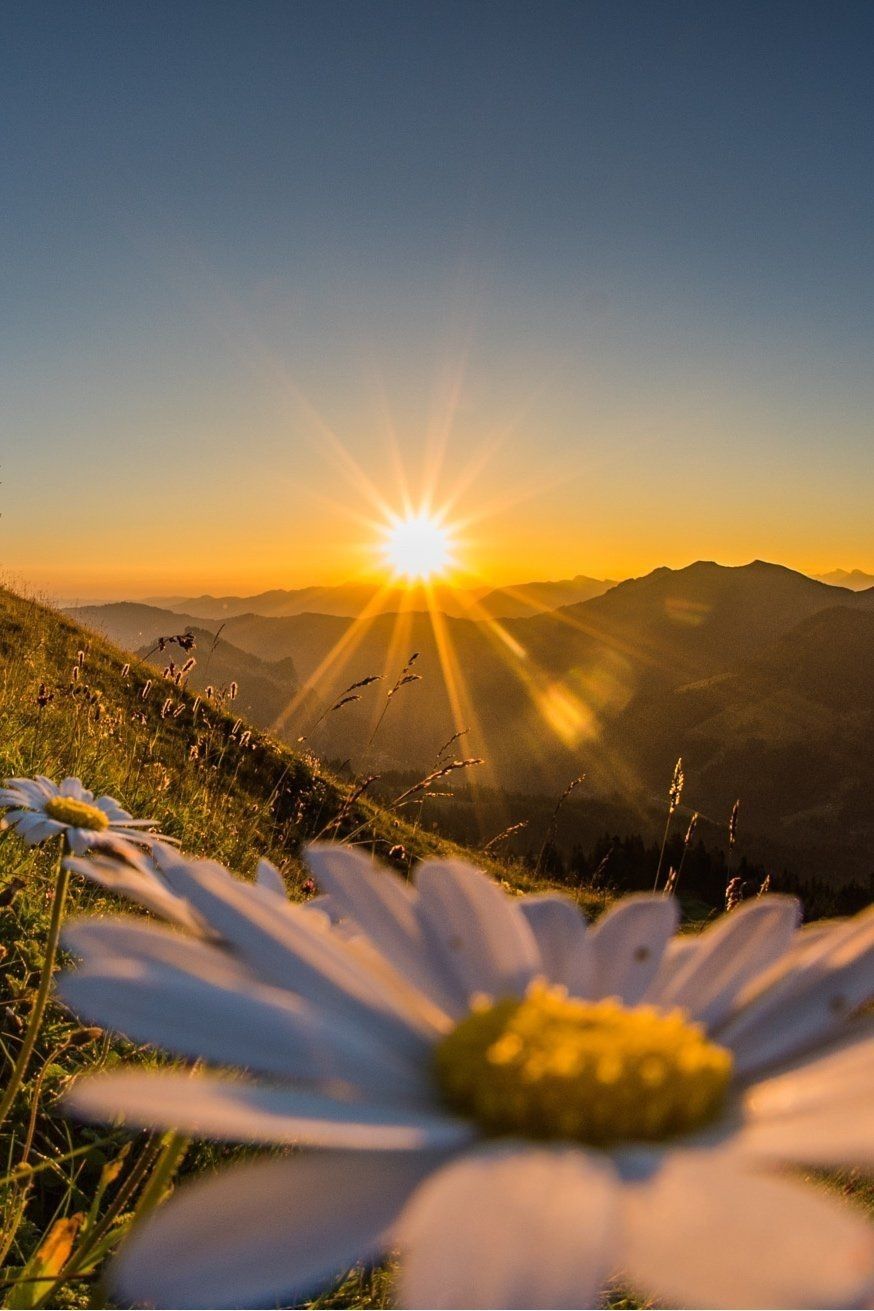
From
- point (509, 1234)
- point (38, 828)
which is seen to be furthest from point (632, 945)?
point (38, 828)

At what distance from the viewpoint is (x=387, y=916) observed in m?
0.82

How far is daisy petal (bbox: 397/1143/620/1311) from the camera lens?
449 millimetres

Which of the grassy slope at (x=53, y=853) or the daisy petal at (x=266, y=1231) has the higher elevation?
the daisy petal at (x=266, y=1231)

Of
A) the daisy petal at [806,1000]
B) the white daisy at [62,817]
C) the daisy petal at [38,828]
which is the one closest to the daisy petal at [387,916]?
the daisy petal at [806,1000]

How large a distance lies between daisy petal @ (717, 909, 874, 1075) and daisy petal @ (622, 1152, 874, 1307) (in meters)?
0.23

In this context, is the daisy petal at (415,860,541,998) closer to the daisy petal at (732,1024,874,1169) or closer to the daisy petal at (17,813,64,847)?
the daisy petal at (732,1024,874,1169)

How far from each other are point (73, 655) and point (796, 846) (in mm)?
167096

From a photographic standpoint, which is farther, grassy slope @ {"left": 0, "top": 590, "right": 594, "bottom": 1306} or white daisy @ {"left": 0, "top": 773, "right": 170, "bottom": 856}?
grassy slope @ {"left": 0, "top": 590, "right": 594, "bottom": 1306}

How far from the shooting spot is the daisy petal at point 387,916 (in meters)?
0.80

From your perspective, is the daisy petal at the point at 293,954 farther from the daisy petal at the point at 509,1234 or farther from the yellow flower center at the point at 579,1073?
the daisy petal at the point at 509,1234

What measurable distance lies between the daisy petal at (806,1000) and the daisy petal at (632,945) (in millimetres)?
89

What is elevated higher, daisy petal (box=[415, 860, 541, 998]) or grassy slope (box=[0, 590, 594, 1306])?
daisy petal (box=[415, 860, 541, 998])

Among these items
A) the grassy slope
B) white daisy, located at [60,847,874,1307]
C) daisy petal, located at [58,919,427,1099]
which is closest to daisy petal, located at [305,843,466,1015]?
white daisy, located at [60,847,874,1307]

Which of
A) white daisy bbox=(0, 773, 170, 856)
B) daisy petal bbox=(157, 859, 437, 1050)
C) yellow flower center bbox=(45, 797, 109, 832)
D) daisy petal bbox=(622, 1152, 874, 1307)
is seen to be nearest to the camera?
daisy petal bbox=(622, 1152, 874, 1307)
